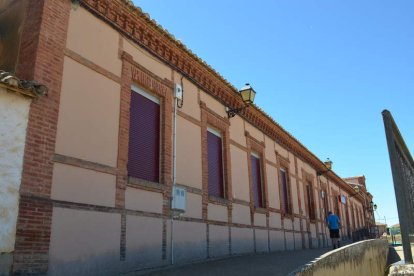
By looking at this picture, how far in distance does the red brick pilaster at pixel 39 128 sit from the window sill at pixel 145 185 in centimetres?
199

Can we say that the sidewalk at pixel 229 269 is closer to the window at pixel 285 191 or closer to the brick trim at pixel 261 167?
the brick trim at pixel 261 167

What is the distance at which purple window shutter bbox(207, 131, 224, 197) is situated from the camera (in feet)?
38.5

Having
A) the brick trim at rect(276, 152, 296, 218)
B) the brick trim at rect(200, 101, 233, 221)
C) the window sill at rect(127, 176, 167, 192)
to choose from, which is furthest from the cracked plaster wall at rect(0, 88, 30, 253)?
the brick trim at rect(276, 152, 296, 218)

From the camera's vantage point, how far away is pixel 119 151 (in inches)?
318

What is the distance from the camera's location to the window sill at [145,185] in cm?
823

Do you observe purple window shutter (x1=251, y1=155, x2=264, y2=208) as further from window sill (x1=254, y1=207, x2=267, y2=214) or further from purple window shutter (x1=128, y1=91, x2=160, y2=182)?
purple window shutter (x1=128, y1=91, x2=160, y2=182)

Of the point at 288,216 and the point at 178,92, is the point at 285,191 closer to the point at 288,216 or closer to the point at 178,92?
the point at 288,216

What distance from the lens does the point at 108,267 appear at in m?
7.29

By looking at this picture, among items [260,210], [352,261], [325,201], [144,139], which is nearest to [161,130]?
[144,139]

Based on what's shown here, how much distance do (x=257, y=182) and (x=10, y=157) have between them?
10.1 meters

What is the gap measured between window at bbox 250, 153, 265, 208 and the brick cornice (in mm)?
1329

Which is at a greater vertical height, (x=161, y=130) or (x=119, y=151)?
(x=161, y=130)

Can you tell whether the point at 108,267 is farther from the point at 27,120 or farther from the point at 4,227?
the point at 27,120

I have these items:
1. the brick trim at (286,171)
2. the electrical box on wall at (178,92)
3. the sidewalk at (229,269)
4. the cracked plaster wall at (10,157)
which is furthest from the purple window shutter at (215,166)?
the cracked plaster wall at (10,157)
